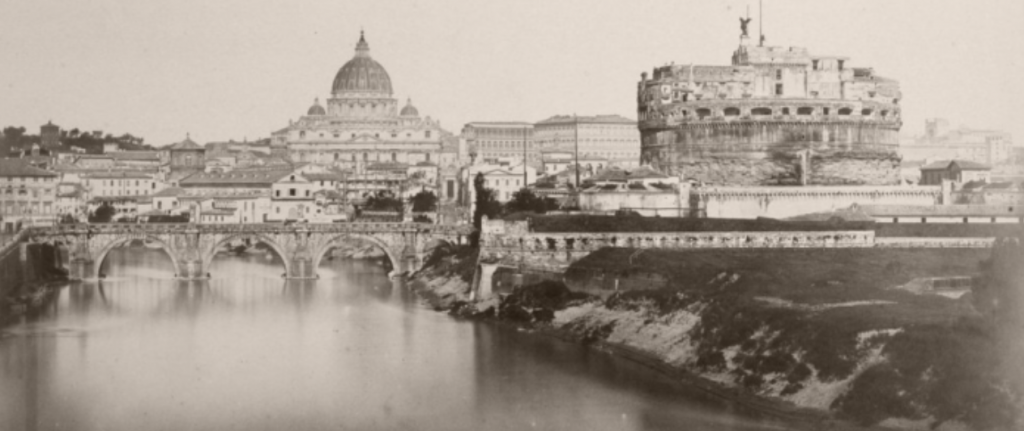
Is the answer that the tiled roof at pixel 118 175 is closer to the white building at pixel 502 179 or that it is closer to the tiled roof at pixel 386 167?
the tiled roof at pixel 386 167

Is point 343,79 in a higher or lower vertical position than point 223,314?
higher

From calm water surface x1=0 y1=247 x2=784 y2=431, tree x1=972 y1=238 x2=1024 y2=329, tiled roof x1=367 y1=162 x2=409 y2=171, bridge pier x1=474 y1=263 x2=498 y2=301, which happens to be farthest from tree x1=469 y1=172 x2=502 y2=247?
tiled roof x1=367 y1=162 x2=409 y2=171

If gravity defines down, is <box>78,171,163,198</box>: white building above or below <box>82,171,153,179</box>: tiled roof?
below

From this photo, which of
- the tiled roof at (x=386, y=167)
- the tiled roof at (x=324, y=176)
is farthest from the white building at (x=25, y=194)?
the tiled roof at (x=386, y=167)

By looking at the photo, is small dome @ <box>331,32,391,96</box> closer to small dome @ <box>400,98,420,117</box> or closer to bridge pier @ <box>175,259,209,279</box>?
small dome @ <box>400,98,420,117</box>

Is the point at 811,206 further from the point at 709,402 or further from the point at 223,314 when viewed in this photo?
the point at 709,402

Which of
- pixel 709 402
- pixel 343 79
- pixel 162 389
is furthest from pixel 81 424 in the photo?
pixel 343 79
